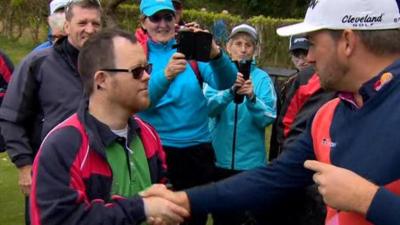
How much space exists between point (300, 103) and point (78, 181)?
6.32ft

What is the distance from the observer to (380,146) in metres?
2.37

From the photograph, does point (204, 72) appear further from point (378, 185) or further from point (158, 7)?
point (378, 185)

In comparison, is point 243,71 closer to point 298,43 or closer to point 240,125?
point 240,125

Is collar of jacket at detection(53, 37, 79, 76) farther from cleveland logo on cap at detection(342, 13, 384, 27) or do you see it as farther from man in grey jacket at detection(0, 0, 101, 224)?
cleveland logo on cap at detection(342, 13, 384, 27)

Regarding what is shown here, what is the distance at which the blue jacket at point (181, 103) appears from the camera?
5.04 meters

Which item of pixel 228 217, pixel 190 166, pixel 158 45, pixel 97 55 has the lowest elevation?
pixel 228 217

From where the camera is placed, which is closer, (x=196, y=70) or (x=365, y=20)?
(x=365, y=20)

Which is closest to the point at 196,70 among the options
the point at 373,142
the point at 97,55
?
the point at 97,55

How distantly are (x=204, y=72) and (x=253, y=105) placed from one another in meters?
0.44

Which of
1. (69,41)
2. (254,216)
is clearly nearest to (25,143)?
(69,41)

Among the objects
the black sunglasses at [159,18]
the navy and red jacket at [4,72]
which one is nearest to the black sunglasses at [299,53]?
the black sunglasses at [159,18]

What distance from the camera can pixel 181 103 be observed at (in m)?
5.05

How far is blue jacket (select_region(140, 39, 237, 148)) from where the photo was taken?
5.04m

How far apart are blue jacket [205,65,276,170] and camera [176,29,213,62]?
1.66 feet
